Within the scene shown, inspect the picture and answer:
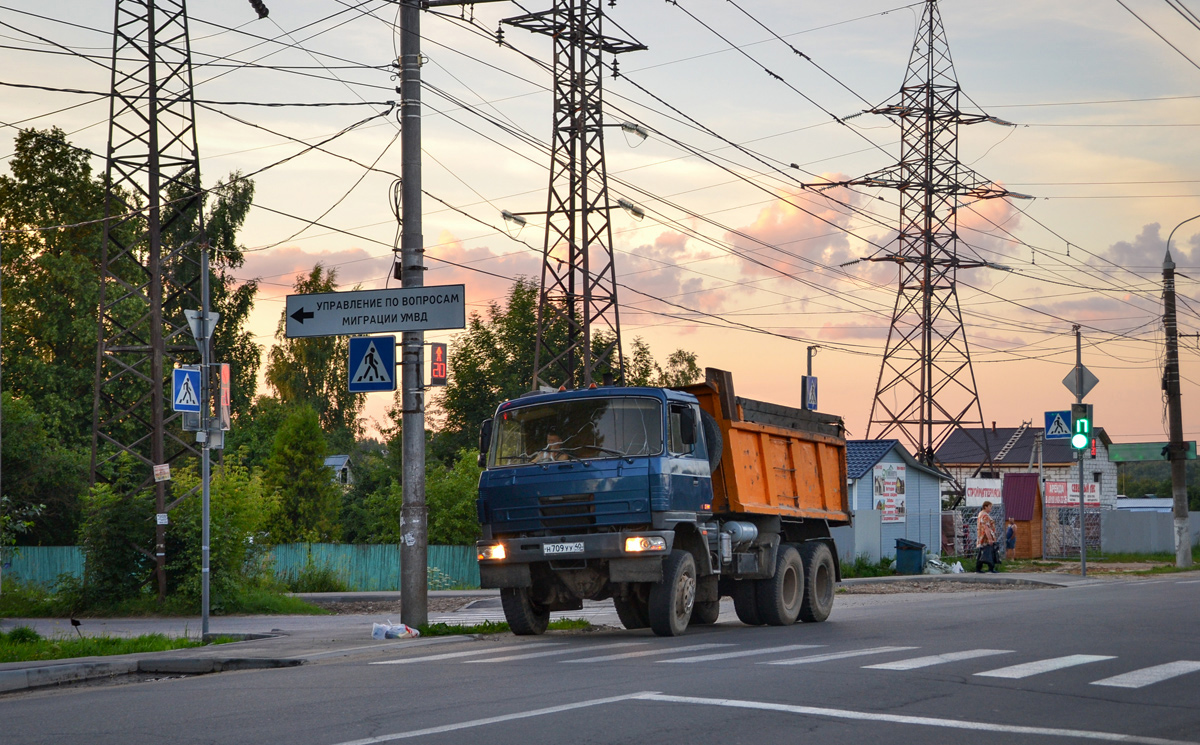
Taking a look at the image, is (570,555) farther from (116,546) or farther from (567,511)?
(116,546)

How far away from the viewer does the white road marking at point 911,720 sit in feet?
24.6

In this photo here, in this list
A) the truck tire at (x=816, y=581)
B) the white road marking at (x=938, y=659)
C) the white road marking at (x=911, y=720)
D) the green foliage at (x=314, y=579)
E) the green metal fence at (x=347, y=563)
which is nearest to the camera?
the white road marking at (x=911, y=720)

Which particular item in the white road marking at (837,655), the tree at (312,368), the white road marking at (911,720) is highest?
the tree at (312,368)

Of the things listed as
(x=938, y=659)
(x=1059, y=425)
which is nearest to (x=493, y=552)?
(x=938, y=659)

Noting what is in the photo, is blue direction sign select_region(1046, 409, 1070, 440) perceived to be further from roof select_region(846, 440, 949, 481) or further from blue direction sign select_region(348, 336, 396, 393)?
blue direction sign select_region(348, 336, 396, 393)

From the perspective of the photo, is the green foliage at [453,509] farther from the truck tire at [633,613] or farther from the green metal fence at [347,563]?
the truck tire at [633,613]

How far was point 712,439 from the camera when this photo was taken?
50.3ft

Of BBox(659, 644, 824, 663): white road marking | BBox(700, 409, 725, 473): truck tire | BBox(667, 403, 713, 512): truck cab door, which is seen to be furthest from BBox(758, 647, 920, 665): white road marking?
BBox(700, 409, 725, 473): truck tire

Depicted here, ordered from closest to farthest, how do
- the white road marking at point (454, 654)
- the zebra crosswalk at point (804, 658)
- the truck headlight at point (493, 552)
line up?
the zebra crosswalk at point (804, 658) → the white road marking at point (454, 654) → the truck headlight at point (493, 552)

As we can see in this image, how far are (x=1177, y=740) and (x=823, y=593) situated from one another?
10620mm

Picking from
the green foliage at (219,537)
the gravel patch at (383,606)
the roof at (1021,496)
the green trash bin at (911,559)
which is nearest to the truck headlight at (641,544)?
the gravel patch at (383,606)

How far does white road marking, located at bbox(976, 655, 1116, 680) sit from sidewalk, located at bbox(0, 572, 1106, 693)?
21.9ft

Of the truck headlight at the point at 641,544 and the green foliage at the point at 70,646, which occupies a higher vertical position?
the truck headlight at the point at 641,544

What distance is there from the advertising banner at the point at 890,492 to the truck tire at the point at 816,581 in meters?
27.7
